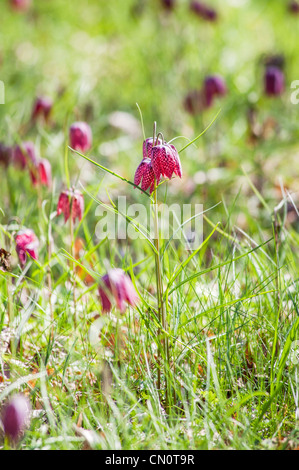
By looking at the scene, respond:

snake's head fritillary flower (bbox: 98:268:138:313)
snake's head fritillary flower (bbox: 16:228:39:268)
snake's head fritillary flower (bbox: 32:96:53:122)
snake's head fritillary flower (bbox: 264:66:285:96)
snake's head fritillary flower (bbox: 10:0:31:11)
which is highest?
snake's head fritillary flower (bbox: 10:0:31:11)

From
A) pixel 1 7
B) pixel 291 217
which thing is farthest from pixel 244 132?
pixel 1 7

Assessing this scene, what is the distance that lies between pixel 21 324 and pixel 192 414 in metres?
0.42

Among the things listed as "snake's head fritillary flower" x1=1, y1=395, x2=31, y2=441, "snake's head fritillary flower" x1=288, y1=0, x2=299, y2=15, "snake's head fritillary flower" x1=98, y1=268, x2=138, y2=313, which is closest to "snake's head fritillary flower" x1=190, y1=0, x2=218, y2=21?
"snake's head fritillary flower" x1=288, y1=0, x2=299, y2=15

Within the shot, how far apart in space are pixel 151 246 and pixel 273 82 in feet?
5.25

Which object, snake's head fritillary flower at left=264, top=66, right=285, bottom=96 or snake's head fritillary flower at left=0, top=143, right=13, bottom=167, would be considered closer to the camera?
snake's head fritillary flower at left=0, top=143, right=13, bottom=167

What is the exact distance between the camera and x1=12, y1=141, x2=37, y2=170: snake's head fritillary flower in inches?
70.9

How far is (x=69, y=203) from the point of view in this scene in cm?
148

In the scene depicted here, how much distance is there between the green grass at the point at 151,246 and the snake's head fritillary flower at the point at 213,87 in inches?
5.7

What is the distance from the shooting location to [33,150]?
1836mm

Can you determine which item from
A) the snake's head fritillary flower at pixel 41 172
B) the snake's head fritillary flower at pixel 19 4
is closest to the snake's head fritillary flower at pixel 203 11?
the snake's head fritillary flower at pixel 19 4

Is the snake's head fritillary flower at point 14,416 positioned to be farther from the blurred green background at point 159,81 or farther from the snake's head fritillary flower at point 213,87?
the snake's head fritillary flower at point 213,87

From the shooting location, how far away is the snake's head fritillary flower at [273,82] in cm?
248

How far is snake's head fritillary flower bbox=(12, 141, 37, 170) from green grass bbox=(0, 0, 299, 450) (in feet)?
0.39

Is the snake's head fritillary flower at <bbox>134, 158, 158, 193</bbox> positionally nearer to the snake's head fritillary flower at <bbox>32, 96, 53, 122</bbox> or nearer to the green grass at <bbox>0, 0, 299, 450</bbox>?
the green grass at <bbox>0, 0, 299, 450</bbox>
